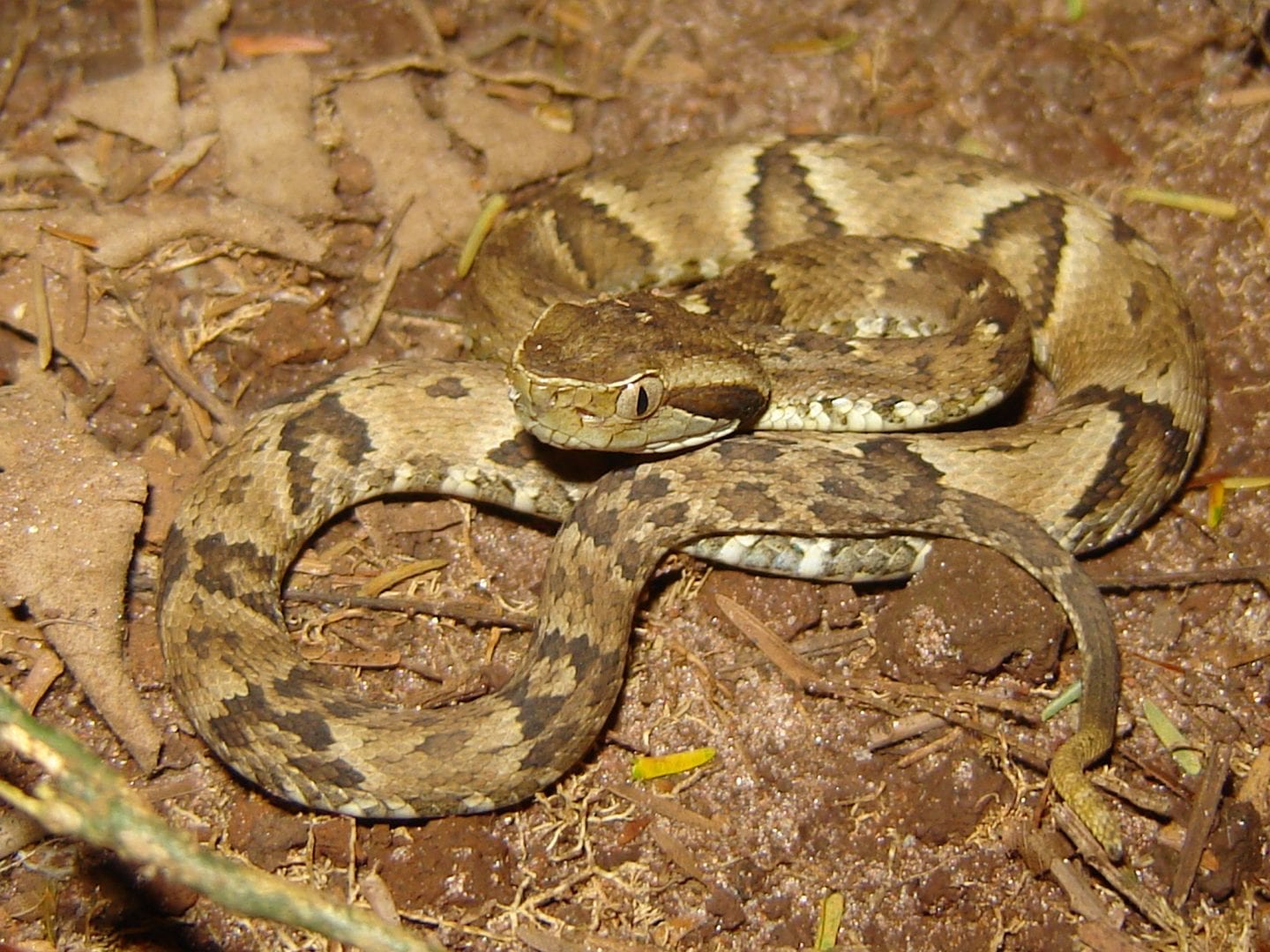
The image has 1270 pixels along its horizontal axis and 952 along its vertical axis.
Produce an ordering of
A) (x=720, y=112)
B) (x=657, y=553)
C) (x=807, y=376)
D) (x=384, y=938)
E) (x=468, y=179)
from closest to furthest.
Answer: (x=384, y=938)
(x=657, y=553)
(x=807, y=376)
(x=468, y=179)
(x=720, y=112)

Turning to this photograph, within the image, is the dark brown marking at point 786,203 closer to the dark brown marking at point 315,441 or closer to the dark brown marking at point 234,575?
the dark brown marking at point 315,441

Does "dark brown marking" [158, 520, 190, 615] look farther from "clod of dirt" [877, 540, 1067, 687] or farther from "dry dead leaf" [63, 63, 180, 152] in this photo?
"clod of dirt" [877, 540, 1067, 687]

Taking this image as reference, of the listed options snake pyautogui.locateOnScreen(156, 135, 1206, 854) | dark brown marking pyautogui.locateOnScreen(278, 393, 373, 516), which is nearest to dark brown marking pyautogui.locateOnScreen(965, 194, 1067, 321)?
snake pyautogui.locateOnScreen(156, 135, 1206, 854)

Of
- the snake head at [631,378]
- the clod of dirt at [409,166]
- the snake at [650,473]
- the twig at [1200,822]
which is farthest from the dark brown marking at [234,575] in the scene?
the twig at [1200,822]

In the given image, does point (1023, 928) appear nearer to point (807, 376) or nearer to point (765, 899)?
point (765, 899)

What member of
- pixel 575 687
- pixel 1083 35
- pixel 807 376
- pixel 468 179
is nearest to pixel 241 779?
pixel 575 687

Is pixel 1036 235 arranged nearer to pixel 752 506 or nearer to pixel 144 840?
pixel 752 506
